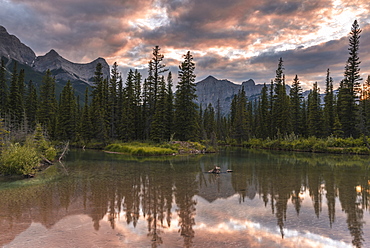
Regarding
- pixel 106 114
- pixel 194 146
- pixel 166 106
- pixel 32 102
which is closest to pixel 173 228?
pixel 194 146

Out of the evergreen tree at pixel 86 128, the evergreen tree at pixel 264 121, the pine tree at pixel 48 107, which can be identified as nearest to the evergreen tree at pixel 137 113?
the evergreen tree at pixel 86 128

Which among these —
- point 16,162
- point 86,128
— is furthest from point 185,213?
point 86,128

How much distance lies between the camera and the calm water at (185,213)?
720 cm

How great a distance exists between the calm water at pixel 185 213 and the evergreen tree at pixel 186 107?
105 feet

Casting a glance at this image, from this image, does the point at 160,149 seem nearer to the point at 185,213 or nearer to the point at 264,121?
the point at 185,213

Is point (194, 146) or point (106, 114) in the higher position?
point (106, 114)

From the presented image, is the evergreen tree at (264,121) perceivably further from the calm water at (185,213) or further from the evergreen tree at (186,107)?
the calm water at (185,213)

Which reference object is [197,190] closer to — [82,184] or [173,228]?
[173,228]

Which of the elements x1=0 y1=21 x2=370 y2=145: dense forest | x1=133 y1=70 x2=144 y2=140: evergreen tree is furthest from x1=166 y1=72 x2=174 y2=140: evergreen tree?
x1=133 y1=70 x2=144 y2=140: evergreen tree

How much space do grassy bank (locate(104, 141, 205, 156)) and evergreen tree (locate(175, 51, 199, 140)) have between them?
151 inches

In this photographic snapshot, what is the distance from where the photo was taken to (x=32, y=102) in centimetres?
7362

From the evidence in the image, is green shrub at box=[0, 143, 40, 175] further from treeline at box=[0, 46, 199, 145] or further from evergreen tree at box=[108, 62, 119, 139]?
evergreen tree at box=[108, 62, 119, 139]

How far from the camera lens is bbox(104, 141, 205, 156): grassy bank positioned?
1459 inches

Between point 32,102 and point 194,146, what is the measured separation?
54.8 m
